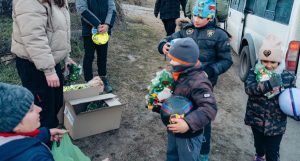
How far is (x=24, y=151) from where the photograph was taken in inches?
61.7

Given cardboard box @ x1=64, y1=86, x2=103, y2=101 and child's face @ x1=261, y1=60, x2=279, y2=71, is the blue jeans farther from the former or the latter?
cardboard box @ x1=64, y1=86, x2=103, y2=101

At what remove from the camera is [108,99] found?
12.7ft

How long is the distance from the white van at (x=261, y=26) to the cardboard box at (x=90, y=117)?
8.02 feet

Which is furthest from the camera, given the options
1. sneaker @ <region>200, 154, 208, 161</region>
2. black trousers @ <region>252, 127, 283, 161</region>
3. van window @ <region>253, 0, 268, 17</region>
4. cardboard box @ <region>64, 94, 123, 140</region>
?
van window @ <region>253, 0, 268, 17</region>

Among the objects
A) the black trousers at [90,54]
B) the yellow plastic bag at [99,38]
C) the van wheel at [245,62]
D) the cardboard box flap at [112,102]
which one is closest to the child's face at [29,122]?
the cardboard box flap at [112,102]

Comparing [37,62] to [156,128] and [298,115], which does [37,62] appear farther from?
[298,115]

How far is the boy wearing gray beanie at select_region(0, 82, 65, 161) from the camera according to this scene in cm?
154

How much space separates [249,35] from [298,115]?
3414mm

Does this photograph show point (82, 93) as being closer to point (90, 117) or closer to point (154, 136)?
point (90, 117)

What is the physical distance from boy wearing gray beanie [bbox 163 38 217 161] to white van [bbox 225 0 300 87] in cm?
227

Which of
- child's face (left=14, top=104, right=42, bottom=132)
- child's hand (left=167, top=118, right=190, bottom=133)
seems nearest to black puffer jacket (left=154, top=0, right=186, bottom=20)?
child's hand (left=167, top=118, right=190, bottom=133)

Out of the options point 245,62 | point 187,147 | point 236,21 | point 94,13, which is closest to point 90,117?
point 187,147

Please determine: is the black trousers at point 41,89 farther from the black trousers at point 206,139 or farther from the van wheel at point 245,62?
the van wheel at point 245,62

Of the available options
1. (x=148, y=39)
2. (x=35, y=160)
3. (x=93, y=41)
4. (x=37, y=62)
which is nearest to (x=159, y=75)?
(x=37, y=62)
